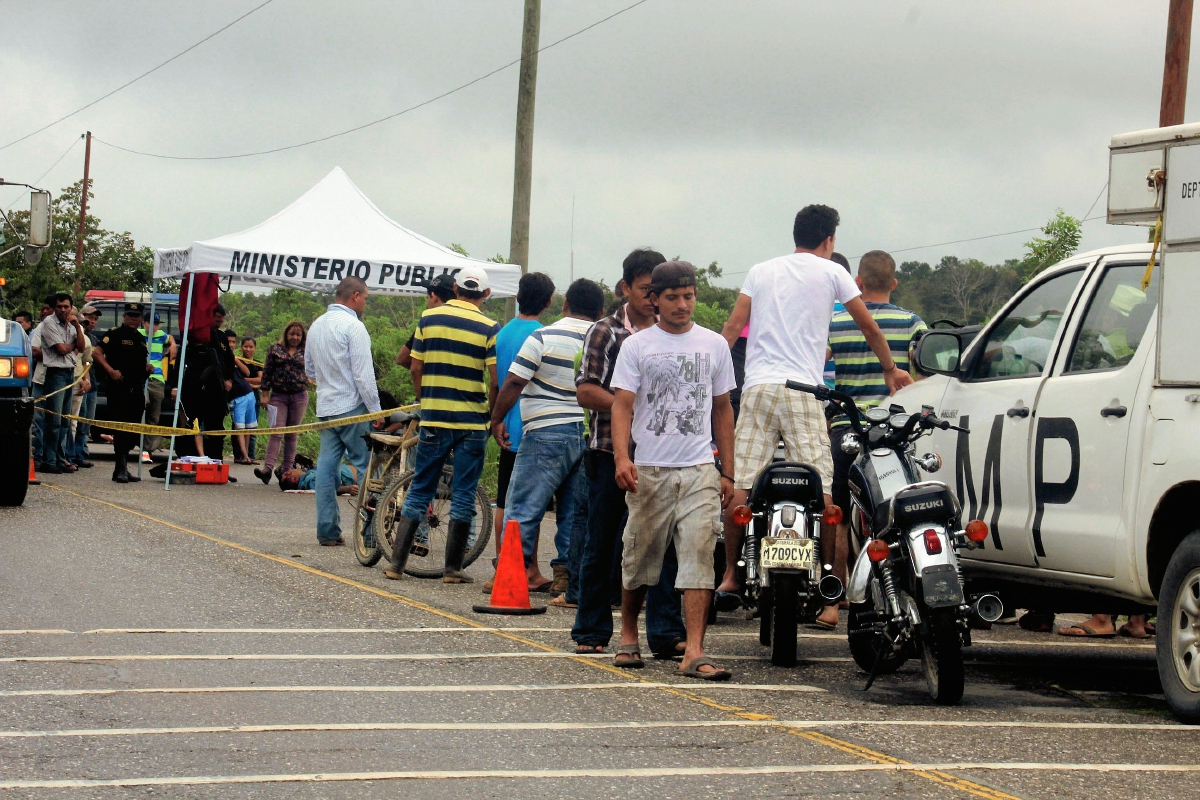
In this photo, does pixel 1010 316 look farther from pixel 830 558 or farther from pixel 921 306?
pixel 921 306

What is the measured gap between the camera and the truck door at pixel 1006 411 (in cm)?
721

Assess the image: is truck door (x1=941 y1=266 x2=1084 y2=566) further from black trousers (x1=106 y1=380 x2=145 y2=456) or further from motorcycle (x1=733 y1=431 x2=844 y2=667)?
black trousers (x1=106 y1=380 x2=145 y2=456)

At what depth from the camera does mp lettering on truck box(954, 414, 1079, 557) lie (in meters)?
6.84

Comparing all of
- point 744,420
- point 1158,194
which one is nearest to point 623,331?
point 744,420

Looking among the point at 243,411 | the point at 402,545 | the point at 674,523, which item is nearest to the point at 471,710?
the point at 674,523

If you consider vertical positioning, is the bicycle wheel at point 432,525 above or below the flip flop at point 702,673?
above

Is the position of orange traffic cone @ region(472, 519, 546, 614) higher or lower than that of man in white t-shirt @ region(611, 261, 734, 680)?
lower

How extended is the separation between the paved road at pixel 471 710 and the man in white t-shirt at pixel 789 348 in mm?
1010

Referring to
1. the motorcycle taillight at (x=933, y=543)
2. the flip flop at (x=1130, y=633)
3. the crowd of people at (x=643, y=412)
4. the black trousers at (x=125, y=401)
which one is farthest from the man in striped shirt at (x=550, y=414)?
the black trousers at (x=125, y=401)

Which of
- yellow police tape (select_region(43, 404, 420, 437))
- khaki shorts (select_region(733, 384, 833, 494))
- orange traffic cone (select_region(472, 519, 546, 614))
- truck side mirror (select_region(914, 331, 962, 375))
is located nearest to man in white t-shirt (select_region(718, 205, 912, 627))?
khaki shorts (select_region(733, 384, 833, 494))

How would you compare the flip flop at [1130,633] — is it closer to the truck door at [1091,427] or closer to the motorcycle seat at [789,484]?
the truck door at [1091,427]

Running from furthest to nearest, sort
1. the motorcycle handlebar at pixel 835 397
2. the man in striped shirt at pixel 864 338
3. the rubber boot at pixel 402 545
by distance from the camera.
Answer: the rubber boot at pixel 402 545 → the man in striped shirt at pixel 864 338 → the motorcycle handlebar at pixel 835 397

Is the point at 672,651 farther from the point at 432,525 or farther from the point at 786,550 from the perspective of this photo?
the point at 432,525

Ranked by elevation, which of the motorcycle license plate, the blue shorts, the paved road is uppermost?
the blue shorts
